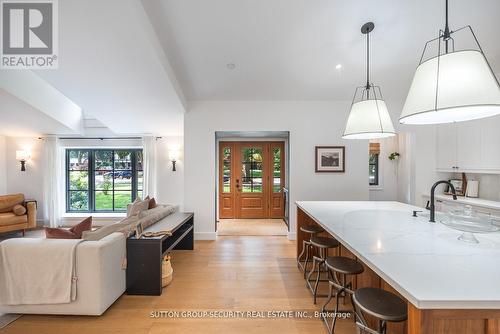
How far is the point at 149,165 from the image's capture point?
5062mm

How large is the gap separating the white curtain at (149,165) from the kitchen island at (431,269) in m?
4.16

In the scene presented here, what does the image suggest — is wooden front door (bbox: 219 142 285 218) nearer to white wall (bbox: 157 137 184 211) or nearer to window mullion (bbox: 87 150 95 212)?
white wall (bbox: 157 137 184 211)

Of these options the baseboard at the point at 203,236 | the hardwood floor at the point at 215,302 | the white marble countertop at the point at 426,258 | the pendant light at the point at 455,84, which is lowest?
the hardwood floor at the point at 215,302

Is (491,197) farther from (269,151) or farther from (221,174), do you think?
(221,174)

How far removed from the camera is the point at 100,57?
2.85 meters

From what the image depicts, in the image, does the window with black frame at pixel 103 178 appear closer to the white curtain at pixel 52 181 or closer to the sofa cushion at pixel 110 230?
the white curtain at pixel 52 181

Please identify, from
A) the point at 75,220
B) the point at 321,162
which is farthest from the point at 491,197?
the point at 75,220

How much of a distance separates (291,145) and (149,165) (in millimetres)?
3134

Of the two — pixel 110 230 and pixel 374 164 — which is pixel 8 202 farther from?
pixel 374 164

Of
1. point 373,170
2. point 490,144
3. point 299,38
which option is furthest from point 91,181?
point 490,144

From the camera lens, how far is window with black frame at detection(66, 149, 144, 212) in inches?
217

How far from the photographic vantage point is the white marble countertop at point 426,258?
A: 896 millimetres

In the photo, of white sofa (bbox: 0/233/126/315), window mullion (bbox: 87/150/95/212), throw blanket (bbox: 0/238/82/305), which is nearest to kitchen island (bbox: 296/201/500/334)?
white sofa (bbox: 0/233/126/315)

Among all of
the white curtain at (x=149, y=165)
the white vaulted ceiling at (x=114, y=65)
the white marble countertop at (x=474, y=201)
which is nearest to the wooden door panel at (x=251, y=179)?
the white curtain at (x=149, y=165)
